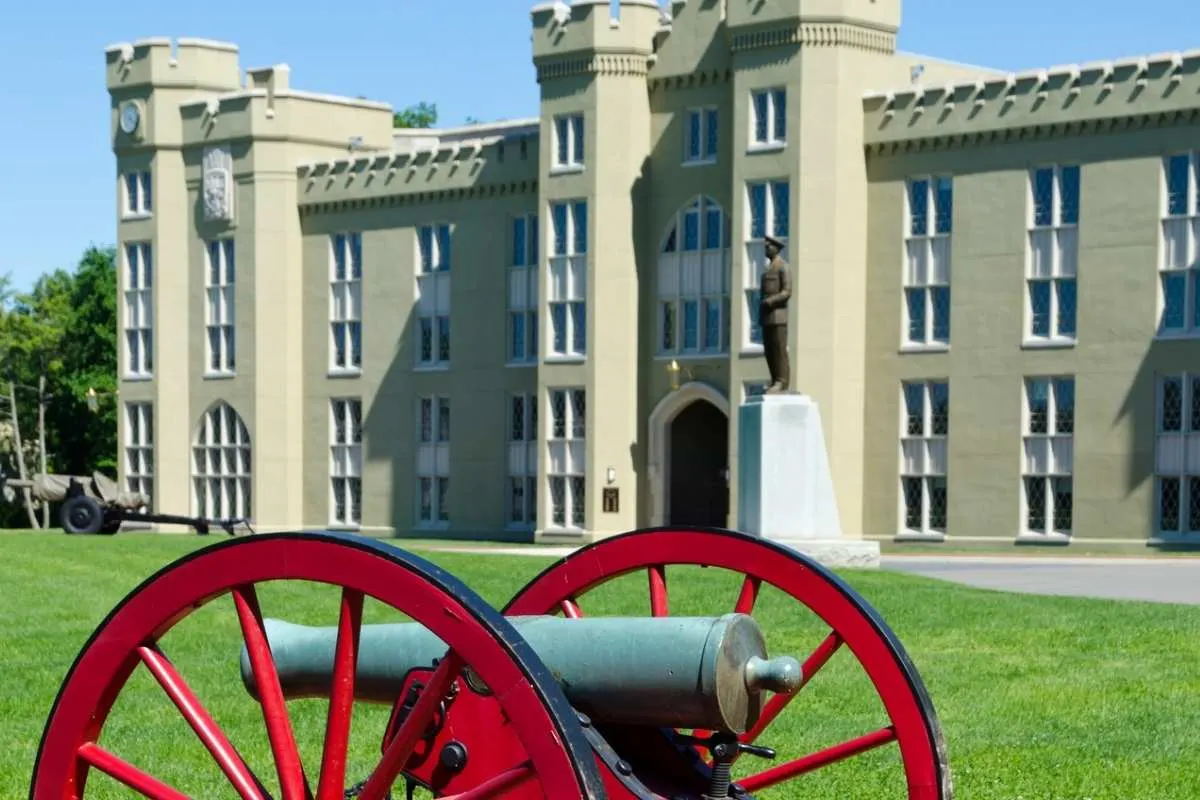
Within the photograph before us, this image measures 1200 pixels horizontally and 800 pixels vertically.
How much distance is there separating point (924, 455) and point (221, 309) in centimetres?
2069

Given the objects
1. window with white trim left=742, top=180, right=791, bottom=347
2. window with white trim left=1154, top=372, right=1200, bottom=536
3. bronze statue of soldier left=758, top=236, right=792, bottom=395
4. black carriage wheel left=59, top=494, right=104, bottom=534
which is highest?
window with white trim left=742, top=180, right=791, bottom=347

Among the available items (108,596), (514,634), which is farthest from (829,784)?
(108,596)

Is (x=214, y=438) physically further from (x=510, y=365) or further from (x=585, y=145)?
(x=585, y=145)

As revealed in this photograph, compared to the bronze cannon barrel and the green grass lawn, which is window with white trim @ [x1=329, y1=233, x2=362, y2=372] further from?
the bronze cannon barrel

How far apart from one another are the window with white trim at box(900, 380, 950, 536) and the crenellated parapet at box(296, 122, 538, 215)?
11.2 m

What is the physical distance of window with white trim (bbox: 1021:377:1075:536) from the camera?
→ 132 ft

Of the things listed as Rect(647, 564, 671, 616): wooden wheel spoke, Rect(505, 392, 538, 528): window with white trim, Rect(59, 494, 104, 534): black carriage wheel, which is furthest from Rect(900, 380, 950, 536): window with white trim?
Rect(647, 564, 671, 616): wooden wheel spoke

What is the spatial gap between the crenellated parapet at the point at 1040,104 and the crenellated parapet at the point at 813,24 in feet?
3.95

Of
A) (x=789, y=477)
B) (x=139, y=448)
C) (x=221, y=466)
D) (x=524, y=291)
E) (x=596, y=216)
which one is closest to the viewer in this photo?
(x=789, y=477)

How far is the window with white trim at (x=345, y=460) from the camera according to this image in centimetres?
5372

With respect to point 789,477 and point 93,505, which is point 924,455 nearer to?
point 789,477

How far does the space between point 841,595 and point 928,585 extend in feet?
60.7

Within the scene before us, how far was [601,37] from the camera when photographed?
45062mm

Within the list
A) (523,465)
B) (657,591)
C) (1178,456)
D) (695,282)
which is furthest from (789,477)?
(657,591)
